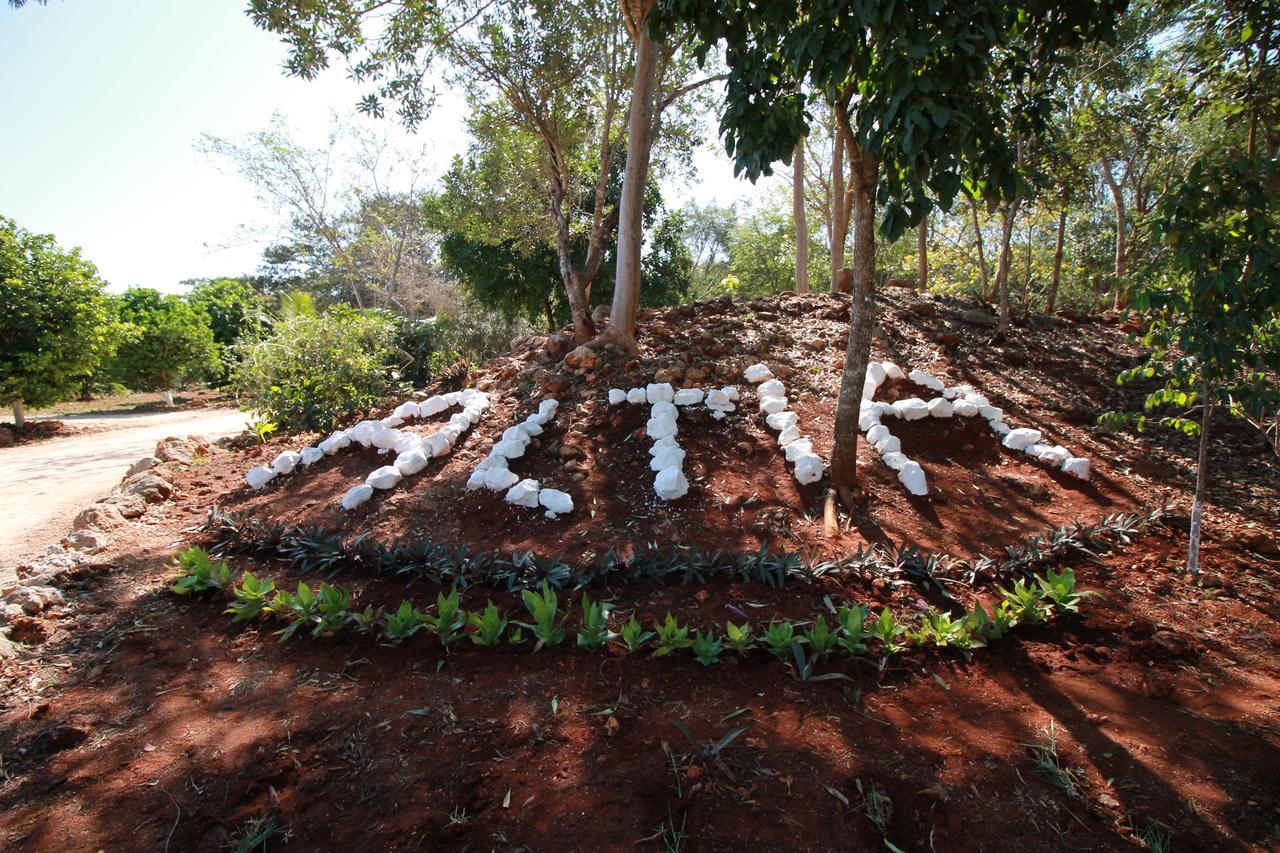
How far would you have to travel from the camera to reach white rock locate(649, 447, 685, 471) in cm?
405

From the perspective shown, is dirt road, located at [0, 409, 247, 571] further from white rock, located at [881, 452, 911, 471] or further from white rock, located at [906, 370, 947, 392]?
white rock, located at [906, 370, 947, 392]

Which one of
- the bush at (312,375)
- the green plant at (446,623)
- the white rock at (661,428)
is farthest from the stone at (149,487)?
the white rock at (661,428)

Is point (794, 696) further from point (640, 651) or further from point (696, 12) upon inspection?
point (696, 12)

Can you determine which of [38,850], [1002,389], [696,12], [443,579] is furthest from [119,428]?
[1002,389]

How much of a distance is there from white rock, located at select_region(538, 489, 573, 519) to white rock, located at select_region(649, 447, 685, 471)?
64 centimetres

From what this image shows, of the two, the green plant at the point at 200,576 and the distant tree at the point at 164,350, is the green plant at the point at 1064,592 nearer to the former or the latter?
the green plant at the point at 200,576

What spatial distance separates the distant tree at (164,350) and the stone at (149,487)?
931 centimetres

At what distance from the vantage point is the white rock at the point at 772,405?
15.6ft

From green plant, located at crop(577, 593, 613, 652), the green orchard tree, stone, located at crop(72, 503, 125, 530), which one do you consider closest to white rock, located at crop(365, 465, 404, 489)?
stone, located at crop(72, 503, 125, 530)

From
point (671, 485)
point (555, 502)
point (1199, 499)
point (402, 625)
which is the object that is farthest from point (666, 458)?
point (1199, 499)

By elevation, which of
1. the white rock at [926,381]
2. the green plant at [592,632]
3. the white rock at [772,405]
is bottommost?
the green plant at [592,632]

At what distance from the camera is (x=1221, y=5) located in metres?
4.95

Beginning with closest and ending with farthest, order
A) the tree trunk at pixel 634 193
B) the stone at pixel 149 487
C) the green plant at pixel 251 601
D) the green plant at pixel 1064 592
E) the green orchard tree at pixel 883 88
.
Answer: the green orchard tree at pixel 883 88
the green plant at pixel 1064 592
the green plant at pixel 251 601
the stone at pixel 149 487
the tree trunk at pixel 634 193

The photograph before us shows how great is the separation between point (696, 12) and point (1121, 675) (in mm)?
3346
